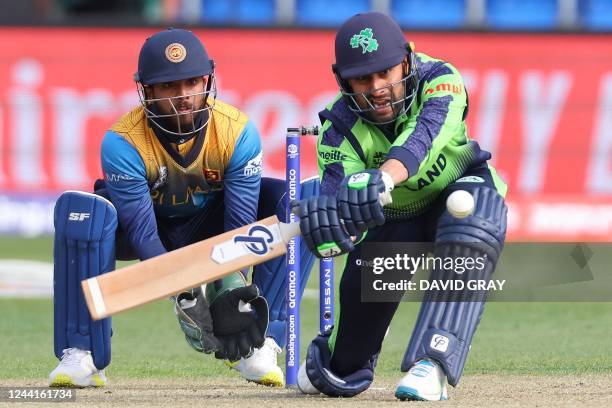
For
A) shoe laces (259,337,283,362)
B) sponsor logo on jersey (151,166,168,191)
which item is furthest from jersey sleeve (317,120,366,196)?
shoe laces (259,337,283,362)

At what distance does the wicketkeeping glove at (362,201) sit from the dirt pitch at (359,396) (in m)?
0.75

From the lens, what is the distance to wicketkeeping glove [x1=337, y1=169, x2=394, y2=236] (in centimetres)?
511

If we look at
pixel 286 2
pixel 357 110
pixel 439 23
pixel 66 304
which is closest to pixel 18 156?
pixel 286 2

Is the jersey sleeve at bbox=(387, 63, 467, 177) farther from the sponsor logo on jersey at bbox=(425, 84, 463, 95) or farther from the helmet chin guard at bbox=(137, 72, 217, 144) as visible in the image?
the helmet chin guard at bbox=(137, 72, 217, 144)

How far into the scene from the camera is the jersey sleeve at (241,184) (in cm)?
653

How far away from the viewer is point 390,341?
8539mm

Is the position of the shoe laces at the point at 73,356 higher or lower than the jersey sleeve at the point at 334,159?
lower

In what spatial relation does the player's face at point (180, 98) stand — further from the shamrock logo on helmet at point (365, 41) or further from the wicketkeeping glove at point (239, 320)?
the shamrock logo on helmet at point (365, 41)

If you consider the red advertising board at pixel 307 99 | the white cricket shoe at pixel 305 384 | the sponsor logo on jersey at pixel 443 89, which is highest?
the sponsor logo on jersey at pixel 443 89

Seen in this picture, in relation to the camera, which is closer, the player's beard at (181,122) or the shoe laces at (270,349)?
the player's beard at (181,122)

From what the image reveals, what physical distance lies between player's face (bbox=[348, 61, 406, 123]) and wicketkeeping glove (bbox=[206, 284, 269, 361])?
1.04 meters

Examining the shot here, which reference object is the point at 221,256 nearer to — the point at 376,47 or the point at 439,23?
the point at 376,47

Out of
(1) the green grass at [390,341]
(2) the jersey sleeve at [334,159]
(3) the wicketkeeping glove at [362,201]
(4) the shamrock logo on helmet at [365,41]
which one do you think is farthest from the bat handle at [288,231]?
(1) the green grass at [390,341]

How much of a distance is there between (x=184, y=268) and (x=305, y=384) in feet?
3.65
